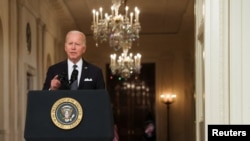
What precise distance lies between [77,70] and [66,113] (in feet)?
1.84

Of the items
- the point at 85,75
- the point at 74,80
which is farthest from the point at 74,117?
the point at 85,75

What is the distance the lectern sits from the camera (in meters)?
3.73

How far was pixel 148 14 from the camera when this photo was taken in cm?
1864

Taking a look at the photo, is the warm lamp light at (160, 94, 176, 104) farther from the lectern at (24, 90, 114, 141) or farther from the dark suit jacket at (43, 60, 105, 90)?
the lectern at (24, 90, 114, 141)

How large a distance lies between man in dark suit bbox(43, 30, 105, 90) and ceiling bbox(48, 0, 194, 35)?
1185 cm

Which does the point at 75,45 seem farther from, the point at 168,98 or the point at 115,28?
the point at 168,98

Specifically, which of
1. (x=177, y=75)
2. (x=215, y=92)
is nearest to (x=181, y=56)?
(x=177, y=75)

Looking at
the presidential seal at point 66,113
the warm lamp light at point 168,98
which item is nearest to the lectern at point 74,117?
the presidential seal at point 66,113

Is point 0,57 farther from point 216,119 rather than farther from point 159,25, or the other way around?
point 159,25

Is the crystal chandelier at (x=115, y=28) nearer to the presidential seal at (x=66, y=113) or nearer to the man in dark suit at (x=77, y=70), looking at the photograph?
the man in dark suit at (x=77, y=70)

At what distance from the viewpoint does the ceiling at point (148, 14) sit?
1686 cm

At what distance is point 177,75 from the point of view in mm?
22766

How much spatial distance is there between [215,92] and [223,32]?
59cm

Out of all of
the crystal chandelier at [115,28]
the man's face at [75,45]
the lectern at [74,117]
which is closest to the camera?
the lectern at [74,117]
